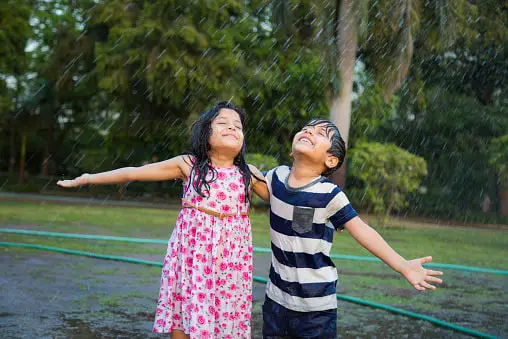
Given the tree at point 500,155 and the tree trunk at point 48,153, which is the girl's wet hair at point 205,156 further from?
the tree trunk at point 48,153

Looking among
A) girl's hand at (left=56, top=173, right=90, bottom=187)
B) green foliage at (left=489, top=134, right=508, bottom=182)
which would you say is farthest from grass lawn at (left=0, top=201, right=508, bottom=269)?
girl's hand at (left=56, top=173, right=90, bottom=187)

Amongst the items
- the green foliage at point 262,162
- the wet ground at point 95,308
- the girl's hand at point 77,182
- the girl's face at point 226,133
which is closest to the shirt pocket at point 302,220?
the girl's face at point 226,133

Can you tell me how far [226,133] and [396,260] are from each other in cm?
102

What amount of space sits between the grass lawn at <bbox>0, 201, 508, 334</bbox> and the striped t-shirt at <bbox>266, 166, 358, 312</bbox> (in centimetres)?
281

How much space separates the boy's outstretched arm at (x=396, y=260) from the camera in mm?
3072

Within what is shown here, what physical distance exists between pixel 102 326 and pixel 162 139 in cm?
2065

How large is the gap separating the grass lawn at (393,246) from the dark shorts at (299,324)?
277 centimetres

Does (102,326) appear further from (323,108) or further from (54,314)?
(323,108)

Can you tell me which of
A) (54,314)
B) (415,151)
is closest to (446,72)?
(415,151)

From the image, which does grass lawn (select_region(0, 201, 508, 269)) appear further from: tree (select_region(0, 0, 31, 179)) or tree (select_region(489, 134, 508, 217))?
tree (select_region(0, 0, 31, 179))

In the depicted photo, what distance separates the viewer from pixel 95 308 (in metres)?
5.63

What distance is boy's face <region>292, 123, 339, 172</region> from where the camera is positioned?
3254 millimetres

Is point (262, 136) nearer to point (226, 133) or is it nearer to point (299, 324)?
point (226, 133)

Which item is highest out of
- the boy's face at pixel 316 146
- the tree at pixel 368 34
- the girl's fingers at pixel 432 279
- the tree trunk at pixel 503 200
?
the tree at pixel 368 34
